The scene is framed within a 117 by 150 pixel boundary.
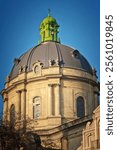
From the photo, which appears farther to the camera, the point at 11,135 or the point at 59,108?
the point at 59,108

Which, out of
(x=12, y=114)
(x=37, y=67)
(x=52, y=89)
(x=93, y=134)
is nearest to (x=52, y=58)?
(x=37, y=67)

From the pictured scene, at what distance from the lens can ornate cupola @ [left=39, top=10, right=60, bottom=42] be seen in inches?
1892

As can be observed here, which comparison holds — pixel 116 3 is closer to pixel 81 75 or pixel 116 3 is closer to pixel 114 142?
pixel 114 142

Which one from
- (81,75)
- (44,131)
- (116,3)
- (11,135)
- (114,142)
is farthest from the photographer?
(81,75)

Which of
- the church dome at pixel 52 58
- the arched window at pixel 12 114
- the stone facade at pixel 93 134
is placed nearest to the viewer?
the arched window at pixel 12 114

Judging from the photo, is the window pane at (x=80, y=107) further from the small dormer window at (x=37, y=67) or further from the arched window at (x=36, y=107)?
the small dormer window at (x=37, y=67)

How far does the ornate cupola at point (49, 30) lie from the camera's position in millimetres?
48062

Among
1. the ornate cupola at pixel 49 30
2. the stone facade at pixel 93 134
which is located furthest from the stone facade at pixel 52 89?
the stone facade at pixel 93 134

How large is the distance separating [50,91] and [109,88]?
103 feet

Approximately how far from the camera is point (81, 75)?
1679 inches

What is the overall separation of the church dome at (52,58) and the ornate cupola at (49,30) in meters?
2.10

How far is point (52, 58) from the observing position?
144ft

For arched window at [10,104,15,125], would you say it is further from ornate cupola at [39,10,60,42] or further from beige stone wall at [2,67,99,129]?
ornate cupola at [39,10,60,42]

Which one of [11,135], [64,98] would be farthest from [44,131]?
[11,135]
